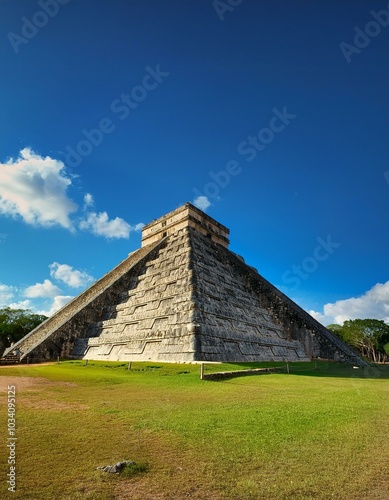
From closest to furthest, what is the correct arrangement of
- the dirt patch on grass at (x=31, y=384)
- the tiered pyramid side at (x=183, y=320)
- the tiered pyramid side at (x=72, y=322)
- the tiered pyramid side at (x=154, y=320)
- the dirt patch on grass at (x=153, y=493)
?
the dirt patch on grass at (x=153, y=493) < the dirt patch on grass at (x=31, y=384) < the tiered pyramid side at (x=154, y=320) < the tiered pyramid side at (x=183, y=320) < the tiered pyramid side at (x=72, y=322)

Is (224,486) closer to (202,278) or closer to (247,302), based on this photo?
(202,278)

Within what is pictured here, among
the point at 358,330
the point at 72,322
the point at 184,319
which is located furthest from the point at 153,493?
the point at 358,330

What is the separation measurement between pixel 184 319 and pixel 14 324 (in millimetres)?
31941

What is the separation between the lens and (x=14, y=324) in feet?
123

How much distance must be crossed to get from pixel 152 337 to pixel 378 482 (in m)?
12.6

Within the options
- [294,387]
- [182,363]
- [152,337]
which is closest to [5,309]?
[152,337]

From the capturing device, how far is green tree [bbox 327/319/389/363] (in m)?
44.8

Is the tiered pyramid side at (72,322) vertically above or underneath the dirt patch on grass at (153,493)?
above

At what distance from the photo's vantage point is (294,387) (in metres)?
8.97

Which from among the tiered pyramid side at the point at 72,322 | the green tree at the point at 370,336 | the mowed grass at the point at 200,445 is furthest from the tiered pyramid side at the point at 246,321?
the green tree at the point at 370,336

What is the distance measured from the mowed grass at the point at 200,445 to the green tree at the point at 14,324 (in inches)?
1377

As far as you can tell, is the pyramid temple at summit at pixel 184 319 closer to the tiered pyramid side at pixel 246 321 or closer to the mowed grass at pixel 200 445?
the tiered pyramid side at pixel 246 321

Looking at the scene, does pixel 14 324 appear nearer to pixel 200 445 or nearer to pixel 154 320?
pixel 154 320

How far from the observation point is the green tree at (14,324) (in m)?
36.8
